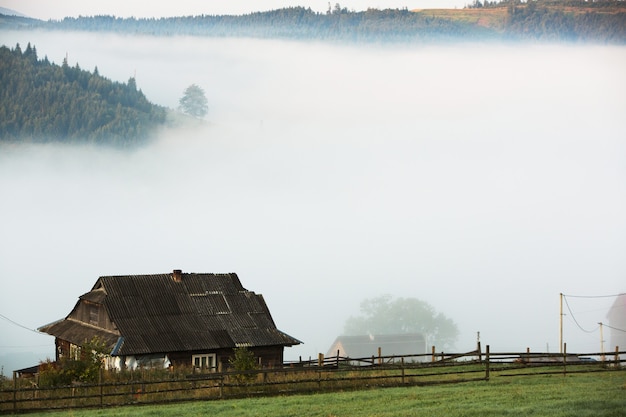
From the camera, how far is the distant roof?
142 m

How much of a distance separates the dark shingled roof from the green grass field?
15.9 meters

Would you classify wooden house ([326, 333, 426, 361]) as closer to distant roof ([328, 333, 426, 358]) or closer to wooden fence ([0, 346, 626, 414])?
distant roof ([328, 333, 426, 358])

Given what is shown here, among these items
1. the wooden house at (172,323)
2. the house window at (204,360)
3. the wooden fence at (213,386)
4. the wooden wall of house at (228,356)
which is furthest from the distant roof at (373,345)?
the wooden fence at (213,386)

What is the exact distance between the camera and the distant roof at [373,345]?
14175 centimetres

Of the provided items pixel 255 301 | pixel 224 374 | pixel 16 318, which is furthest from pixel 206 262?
pixel 224 374

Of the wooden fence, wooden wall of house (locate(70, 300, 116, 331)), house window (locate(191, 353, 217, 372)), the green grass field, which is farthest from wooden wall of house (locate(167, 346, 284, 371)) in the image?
the green grass field

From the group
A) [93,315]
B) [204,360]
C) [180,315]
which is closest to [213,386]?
[204,360]

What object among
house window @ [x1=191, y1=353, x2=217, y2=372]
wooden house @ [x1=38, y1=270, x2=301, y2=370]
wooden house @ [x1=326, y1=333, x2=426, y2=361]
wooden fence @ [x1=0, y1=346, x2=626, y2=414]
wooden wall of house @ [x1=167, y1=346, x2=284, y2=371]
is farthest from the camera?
wooden house @ [x1=326, y1=333, x2=426, y2=361]

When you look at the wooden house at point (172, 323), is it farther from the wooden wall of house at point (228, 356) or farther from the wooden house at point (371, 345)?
the wooden house at point (371, 345)

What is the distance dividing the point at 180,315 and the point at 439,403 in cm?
2411

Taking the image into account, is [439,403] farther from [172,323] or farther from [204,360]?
[172,323]

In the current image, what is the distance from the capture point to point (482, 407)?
2750 cm

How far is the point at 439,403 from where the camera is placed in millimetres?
29391

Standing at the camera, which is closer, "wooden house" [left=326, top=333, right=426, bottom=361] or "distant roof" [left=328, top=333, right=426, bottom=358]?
"wooden house" [left=326, top=333, right=426, bottom=361]
